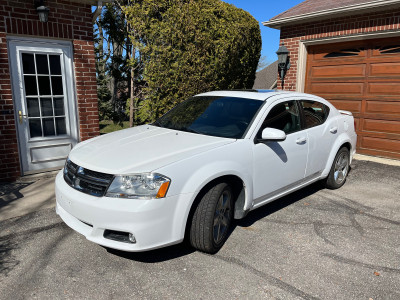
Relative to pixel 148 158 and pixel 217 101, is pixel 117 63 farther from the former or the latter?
pixel 148 158

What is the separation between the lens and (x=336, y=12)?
7.67 meters

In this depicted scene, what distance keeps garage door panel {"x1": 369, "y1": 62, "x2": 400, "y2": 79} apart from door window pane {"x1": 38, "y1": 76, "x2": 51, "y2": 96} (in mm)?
6922

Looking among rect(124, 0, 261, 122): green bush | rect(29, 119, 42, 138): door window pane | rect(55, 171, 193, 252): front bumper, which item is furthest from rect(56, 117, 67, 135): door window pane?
rect(55, 171, 193, 252): front bumper

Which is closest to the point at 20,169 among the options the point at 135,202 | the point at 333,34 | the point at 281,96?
the point at 135,202

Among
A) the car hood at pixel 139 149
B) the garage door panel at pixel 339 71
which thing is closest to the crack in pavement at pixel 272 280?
the car hood at pixel 139 149

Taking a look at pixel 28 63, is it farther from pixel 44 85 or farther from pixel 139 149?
pixel 139 149

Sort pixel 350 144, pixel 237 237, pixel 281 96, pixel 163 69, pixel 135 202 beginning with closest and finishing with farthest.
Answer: pixel 135 202, pixel 237 237, pixel 281 96, pixel 350 144, pixel 163 69

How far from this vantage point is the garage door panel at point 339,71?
25.7 feet

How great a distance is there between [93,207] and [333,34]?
24.2ft

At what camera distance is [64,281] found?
2934 mm

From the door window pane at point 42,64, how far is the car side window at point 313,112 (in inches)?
176

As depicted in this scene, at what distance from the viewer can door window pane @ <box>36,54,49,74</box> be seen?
586 cm

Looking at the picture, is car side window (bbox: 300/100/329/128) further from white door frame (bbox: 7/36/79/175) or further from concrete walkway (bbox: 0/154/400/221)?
white door frame (bbox: 7/36/79/175)

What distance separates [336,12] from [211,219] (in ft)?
21.8
